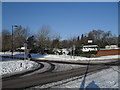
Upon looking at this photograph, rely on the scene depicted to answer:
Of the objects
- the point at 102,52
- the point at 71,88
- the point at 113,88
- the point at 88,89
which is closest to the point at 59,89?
the point at 71,88

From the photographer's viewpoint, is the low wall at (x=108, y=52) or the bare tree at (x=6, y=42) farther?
the bare tree at (x=6, y=42)

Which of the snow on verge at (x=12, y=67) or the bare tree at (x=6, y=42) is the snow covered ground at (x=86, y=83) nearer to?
the snow on verge at (x=12, y=67)

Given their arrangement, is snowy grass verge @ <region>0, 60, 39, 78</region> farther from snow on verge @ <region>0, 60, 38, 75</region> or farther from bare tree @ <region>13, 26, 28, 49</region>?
bare tree @ <region>13, 26, 28, 49</region>

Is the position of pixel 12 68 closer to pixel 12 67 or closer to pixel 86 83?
pixel 12 67

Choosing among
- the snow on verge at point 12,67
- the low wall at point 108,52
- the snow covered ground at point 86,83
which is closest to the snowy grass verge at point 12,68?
the snow on verge at point 12,67

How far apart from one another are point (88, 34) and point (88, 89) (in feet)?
412

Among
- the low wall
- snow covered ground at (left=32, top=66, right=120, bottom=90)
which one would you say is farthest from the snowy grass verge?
the low wall

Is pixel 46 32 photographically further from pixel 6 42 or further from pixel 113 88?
pixel 113 88

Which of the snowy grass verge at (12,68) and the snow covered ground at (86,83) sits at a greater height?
the snow covered ground at (86,83)

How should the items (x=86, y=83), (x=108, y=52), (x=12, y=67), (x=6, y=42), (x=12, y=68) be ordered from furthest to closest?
(x=6, y=42), (x=108, y=52), (x=12, y=67), (x=12, y=68), (x=86, y=83)

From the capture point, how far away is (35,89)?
11.0 m

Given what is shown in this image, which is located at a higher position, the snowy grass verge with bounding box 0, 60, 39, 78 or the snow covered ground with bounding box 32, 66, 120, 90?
the snow covered ground with bounding box 32, 66, 120, 90

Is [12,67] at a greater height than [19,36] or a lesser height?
lesser

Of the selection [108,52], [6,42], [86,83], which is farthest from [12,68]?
[6,42]
